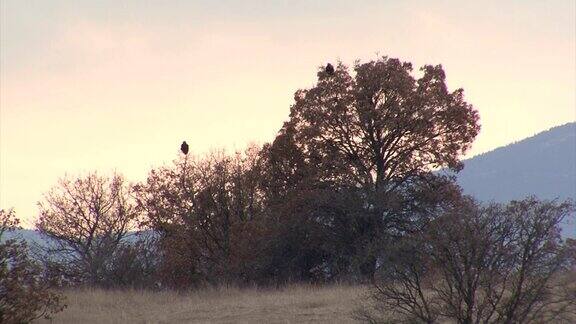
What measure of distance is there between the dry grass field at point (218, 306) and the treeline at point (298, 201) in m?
3.90

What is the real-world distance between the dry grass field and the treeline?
3903 millimetres

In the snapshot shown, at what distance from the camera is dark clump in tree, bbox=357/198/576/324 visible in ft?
43.2

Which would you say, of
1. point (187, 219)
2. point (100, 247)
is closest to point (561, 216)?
point (187, 219)

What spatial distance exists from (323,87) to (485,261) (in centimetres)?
2268

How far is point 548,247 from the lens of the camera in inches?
518

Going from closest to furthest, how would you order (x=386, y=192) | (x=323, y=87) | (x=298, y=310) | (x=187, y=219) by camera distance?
(x=298, y=310), (x=386, y=192), (x=323, y=87), (x=187, y=219)

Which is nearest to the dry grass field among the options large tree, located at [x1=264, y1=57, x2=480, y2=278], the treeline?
the treeline

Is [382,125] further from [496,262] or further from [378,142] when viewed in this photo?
[496,262]

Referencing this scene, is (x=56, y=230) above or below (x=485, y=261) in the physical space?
above

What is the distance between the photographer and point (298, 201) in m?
33.6

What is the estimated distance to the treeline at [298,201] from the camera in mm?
33844

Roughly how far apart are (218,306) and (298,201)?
36.8ft

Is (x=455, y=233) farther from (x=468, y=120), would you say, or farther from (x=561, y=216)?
(x=468, y=120)

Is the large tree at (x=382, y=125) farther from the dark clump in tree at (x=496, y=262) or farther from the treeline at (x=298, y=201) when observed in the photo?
the dark clump in tree at (x=496, y=262)
